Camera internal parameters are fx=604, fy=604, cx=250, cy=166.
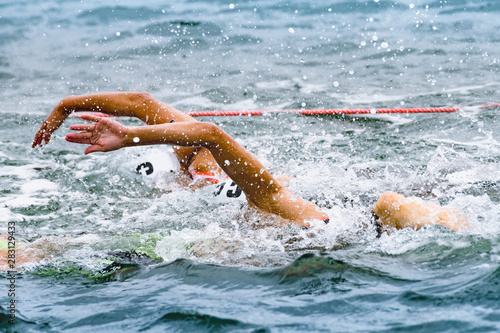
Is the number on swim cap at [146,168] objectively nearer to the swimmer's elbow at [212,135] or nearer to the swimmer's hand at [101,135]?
the swimmer's elbow at [212,135]

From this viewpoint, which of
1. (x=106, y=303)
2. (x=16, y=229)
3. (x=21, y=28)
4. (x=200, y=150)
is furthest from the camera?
(x=21, y=28)

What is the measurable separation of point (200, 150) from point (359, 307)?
7.63ft

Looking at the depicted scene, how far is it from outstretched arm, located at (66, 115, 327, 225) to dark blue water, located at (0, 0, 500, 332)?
0.48ft

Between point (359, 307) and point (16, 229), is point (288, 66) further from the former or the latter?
Result: point (359, 307)

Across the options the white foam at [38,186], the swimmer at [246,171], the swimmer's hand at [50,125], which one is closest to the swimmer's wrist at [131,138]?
the swimmer at [246,171]

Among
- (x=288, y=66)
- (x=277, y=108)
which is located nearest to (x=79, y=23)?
(x=288, y=66)

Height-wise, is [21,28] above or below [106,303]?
above

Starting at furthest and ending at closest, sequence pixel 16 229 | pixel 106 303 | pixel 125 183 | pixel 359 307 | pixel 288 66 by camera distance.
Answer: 1. pixel 288 66
2. pixel 125 183
3. pixel 16 229
4. pixel 106 303
5. pixel 359 307

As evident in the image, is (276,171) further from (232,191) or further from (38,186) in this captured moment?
(38,186)

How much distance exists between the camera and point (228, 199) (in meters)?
4.42

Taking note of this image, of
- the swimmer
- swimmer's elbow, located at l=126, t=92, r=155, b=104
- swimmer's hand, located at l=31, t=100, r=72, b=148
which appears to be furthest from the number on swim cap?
the swimmer

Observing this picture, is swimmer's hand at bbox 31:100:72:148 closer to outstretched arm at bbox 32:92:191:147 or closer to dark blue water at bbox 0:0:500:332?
outstretched arm at bbox 32:92:191:147

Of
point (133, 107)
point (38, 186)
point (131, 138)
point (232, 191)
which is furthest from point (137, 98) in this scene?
point (131, 138)

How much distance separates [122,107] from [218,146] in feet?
4.73
